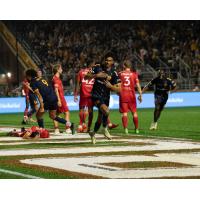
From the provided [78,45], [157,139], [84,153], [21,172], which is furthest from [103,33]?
[21,172]

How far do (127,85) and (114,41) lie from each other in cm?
2968

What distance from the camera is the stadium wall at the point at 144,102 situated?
1700 inches

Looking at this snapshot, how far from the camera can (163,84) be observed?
2466cm

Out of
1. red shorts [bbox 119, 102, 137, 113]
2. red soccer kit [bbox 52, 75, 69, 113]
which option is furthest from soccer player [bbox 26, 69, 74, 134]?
red shorts [bbox 119, 102, 137, 113]

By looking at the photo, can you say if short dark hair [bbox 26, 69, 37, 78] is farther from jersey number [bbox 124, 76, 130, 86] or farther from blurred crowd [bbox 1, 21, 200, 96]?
blurred crowd [bbox 1, 21, 200, 96]

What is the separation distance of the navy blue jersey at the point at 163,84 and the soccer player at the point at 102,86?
22.0 ft

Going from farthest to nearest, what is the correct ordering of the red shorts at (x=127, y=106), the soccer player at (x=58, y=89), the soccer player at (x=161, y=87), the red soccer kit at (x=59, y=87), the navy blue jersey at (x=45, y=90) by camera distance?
the soccer player at (x=161, y=87) → the red soccer kit at (x=59, y=87) → the red shorts at (x=127, y=106) → the soccer player at (x=58, y=89) → the navy blue jersey at (x=45, y=90)

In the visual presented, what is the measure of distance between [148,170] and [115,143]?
5.76m

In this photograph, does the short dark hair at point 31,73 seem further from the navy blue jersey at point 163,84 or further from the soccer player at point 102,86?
the navy blue jersey at point 163,84

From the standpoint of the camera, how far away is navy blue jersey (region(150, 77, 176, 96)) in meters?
24.5

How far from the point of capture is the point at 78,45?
52156mm

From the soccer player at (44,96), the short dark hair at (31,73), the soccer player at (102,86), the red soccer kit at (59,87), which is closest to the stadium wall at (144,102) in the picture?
the red soccer kit at (59,87)

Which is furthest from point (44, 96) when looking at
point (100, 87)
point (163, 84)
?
point (163, 84)

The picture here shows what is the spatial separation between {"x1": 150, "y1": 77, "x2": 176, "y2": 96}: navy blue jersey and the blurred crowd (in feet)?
78.9
